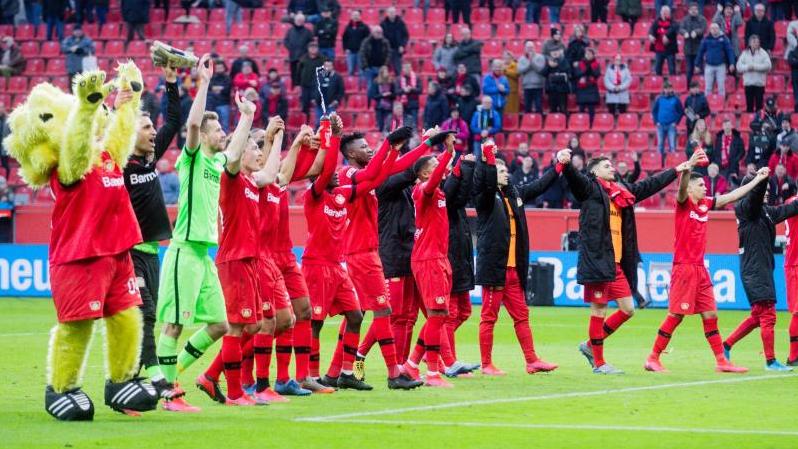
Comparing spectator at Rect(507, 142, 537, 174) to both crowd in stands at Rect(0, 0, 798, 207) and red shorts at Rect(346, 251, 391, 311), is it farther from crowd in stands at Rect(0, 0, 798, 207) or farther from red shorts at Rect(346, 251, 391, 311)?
red shorts at Rect(346, 251, 391, 311)

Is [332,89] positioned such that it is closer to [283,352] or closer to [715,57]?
[715,57]

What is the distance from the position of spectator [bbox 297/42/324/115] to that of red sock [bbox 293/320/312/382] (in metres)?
19.8

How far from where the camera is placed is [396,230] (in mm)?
14734

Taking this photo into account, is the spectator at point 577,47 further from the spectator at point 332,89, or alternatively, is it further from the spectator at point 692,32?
the spectator at point 332,89

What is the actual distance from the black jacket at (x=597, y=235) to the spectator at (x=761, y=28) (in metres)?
17.1

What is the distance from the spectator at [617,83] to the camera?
3294 centimetres

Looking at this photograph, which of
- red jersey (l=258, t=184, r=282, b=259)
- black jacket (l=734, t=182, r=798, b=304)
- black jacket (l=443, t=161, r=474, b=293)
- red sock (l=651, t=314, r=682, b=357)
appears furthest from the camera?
black jacket (l=734, t=182, r=798, b=304)

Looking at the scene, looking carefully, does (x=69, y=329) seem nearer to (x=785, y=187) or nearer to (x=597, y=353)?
(x=597, y=353)

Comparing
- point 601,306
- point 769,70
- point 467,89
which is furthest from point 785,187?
point 601,306

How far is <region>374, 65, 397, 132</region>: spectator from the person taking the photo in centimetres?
3341

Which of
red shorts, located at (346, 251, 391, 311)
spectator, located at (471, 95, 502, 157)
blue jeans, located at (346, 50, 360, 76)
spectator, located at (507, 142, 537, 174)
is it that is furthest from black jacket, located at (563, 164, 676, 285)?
blue jeans, located at (346, 50, 360, 76)

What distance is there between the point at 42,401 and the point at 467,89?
807 inches

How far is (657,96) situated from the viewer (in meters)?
33.9

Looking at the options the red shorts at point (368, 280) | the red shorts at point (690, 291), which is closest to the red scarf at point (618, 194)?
the red shorts at point (690, 291)
